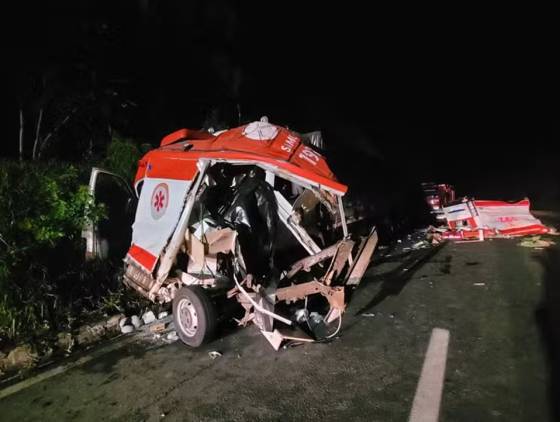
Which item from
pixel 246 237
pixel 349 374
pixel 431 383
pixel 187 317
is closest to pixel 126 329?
pixel 187 317

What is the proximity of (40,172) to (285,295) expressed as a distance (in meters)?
3.69

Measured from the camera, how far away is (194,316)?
15.4 feet

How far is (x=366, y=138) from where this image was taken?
24.8 m

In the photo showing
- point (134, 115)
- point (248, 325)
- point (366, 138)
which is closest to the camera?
point (248, 325)

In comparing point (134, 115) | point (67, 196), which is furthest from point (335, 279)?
point (134, 115)

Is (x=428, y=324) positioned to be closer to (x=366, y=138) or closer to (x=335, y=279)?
(x=335, y=279)

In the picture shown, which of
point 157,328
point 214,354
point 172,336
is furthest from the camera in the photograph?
point 157,328

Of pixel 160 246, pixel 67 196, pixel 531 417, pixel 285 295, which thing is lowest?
pixel 531 417

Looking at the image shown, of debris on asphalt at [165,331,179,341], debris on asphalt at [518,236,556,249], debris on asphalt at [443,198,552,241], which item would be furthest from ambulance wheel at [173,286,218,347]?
debris on asphalt at [443,198,552,241]

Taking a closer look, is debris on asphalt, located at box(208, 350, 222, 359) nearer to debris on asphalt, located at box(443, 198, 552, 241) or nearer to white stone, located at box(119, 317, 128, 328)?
white stone, located at box(119, 317, 128, 328)

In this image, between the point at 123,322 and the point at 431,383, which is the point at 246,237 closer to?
the point at 123,322

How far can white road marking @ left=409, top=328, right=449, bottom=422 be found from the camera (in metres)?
3.13

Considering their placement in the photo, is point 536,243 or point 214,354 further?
point 536,243

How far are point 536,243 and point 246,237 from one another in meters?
6.38
